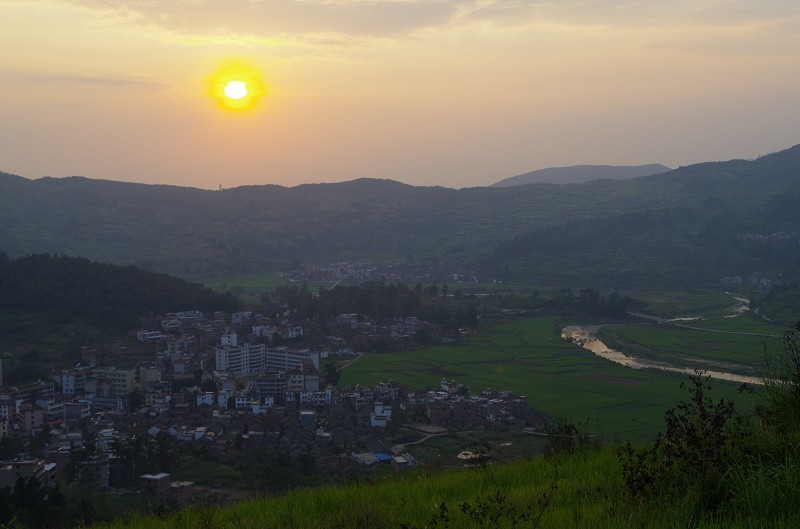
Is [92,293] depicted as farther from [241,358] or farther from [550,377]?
[550,377]

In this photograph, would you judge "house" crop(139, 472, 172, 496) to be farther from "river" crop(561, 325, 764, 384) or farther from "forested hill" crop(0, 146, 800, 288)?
"forested hill" crop(0, 146, 800, 288)

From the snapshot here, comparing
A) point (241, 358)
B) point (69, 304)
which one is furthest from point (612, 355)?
point (69, 304)

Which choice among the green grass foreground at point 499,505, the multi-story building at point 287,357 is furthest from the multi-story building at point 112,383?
the green grass foreground at point 499,505

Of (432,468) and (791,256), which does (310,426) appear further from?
(791,256)

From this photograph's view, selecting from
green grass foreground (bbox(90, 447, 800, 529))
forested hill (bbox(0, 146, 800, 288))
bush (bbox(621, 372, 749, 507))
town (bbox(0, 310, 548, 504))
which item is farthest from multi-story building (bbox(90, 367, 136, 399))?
forested hill (bbox(0, 146, 800, 288))

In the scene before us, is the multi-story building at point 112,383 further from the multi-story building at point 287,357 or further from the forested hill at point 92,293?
the forested hill at point 92,293
